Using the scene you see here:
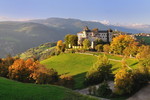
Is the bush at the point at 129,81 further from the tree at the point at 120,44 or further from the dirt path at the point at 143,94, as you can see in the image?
the tree at the point at 120,44

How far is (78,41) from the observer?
115312mm

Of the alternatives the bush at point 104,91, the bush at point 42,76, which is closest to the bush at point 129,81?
the bush at point 104,91

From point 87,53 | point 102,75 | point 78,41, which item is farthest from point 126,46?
point 102,75

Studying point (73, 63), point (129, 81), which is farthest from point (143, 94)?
point (73, 63)

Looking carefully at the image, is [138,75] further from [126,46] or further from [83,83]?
[126,46]

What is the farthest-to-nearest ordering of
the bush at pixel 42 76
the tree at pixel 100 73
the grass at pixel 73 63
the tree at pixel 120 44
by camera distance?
the tree at pixel 120 44 → the grass at pixel 73 63 → the tree at pixel 100 73 → the bush at pixel 42 76

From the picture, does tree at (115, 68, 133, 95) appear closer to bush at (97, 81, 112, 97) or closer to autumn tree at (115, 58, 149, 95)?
autumn tree at (115, 58, 149, 95)

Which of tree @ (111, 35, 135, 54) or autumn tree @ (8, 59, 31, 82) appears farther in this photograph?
tree @ (111, 35, 135, 54)

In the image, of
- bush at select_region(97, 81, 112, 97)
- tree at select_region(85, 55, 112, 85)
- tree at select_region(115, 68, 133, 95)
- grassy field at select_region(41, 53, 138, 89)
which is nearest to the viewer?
tree at select_region(115, 68, 133, 95)

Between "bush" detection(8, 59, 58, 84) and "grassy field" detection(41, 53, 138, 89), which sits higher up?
"bush" detection(8, 59, 58, 84)

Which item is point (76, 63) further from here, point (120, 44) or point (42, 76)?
point (42, 76)

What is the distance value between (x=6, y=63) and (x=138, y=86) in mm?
44568

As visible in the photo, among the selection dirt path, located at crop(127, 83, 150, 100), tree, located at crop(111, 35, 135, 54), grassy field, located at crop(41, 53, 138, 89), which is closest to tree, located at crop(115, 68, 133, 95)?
dirt path, located at crop(127, 83, 150, 100)

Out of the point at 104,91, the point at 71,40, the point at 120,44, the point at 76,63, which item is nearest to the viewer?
the point at 104,91
